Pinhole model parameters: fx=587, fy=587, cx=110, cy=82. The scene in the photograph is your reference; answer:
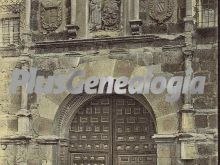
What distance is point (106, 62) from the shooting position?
32.0ft

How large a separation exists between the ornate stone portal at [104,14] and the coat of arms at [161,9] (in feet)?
1.92

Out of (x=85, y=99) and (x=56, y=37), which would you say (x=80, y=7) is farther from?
(x=85, y=99)

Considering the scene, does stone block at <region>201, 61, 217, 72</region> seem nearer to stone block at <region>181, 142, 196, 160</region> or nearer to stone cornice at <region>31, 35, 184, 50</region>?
stone cornice at <region>31, 35, 184, 50</region>

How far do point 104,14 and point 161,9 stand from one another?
97 cm

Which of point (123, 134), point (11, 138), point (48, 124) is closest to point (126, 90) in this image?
point (123, 134)

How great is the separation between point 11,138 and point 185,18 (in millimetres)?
3524

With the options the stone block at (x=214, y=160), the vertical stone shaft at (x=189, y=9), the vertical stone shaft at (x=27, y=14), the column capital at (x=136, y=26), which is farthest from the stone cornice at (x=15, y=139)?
the vertical stone shaft at (x=189, y=9)

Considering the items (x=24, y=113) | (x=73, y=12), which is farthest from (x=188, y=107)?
(x=24, y=113)

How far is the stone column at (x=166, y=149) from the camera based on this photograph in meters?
9.22

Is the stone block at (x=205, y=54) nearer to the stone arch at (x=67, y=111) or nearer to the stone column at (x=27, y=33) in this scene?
the stone arch at (x=67, y=111)

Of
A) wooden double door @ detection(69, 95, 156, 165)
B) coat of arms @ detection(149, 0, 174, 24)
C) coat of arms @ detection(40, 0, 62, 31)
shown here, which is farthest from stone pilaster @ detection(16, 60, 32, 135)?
coat of arms @ detection(149, 0, 174, 24)

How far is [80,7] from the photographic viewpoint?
32.7 feet

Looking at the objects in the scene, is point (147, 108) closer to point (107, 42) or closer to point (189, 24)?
point (107, 42)

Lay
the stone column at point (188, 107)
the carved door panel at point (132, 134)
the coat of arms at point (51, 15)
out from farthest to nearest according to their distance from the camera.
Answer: the coat of arms at point (51, 15) < the carved door panel at point (132, 134) < the stone column at point (188, 107)
